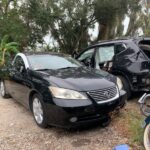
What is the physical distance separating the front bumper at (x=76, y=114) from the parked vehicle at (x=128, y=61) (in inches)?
68.4

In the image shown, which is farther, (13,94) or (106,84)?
(13,94)

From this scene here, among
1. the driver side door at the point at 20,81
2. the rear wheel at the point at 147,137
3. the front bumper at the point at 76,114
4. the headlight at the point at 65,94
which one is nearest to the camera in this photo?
the rear wheel at the point at 147,137

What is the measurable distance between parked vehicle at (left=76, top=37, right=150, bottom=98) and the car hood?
3.49 ft

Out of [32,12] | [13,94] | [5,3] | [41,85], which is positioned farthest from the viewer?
[5,3]

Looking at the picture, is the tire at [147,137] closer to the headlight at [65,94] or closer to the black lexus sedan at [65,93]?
the black lexus sedan at [65,93]

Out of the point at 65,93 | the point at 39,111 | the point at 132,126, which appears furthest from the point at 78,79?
the point at 132,126

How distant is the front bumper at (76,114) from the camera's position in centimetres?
541

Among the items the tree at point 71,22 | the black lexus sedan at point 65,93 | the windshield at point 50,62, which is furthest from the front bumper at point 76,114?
the tree at point 71,22

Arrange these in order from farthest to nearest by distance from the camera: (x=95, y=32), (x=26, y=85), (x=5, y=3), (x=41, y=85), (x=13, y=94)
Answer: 1. (x=95, y=32)
2. (x=5, y=3)
3. (x=13, y=94)
4. (x=26, y=85)
5. (x=41, y=85)

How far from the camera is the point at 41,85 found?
599 cm

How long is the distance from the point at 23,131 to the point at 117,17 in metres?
13.8

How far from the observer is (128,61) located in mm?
7527

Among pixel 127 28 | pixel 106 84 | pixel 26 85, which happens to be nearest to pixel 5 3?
pixel 127 28

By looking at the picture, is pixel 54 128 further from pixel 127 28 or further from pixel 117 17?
pixel 127 28
